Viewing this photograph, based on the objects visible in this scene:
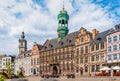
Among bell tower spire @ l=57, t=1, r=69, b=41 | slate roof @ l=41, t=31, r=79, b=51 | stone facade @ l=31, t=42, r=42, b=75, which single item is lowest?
stone facade @ l=31, t=42, r=42, b=75

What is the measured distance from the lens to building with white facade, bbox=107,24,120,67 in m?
72.0

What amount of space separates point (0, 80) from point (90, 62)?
6292 cm

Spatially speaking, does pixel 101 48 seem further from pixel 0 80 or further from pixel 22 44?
pixel 22 44

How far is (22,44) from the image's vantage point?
13988 cm

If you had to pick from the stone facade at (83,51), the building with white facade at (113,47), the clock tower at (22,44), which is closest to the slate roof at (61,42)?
the stone facade at (83,51)

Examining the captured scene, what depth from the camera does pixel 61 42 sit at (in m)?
102

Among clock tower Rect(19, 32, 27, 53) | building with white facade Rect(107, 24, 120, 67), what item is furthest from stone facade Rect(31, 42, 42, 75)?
building with white facade Rect(107, 24, 120, 67)

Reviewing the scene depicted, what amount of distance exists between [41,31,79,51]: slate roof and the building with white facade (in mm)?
20174

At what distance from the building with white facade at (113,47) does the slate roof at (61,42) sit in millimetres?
20174

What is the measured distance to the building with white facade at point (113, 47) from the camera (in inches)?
2835

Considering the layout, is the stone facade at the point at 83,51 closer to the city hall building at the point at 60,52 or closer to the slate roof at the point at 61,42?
the city hall building at the point at 60,52

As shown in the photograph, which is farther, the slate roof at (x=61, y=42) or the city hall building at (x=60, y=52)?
the slate roof at (x=61, y=42)

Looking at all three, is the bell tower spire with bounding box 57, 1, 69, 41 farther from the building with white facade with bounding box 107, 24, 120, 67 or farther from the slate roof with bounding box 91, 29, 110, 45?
the building with white facade with bounding box 107, 24, 120, 67

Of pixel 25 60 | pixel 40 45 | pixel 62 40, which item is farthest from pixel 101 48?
pixel 25 60
